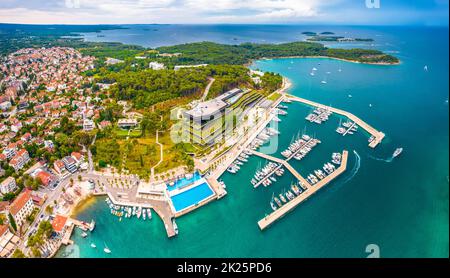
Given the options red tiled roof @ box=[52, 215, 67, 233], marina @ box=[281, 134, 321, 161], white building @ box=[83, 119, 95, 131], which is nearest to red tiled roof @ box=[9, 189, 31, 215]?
red tiled roof @ box=[52, 215, 67, 233]

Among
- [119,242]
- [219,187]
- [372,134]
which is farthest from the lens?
[372,134]

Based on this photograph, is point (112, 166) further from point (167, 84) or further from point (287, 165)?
point (167, 84)

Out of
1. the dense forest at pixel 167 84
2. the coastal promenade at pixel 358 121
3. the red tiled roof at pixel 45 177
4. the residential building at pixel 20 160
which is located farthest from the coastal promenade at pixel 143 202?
the coastal promenade at pixel 358 121

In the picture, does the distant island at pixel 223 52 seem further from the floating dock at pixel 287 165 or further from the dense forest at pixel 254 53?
the floating dock at pixel 287 165

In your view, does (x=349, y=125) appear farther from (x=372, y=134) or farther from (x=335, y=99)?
(x=335, y=99)

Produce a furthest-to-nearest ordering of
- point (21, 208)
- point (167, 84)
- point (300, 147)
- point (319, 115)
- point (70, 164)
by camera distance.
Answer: point (167, 84), point (319, 115), point (300, 147), point (70, 164), point (21, 208)

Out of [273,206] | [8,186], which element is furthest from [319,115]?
[8,186]
